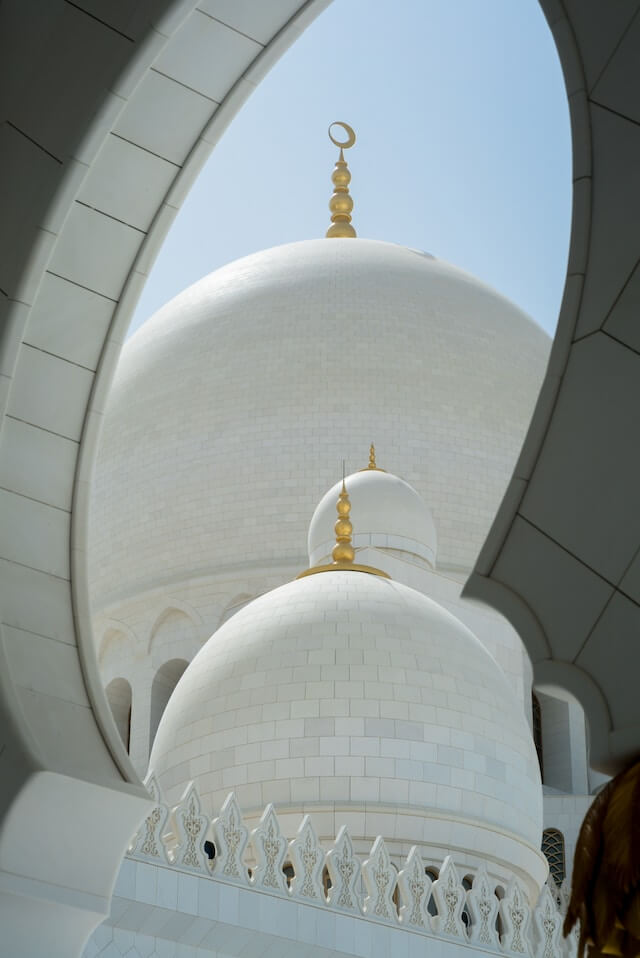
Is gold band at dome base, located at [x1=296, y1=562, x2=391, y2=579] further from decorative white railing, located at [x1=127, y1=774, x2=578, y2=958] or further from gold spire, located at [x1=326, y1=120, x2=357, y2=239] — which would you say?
gold spire, located at [x1=326, y1=120, x2=357, y2=239]

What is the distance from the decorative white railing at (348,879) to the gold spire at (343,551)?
5.11 meters

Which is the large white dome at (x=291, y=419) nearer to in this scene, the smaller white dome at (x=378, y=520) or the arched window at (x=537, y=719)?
the arched window at (x=537, y=719)

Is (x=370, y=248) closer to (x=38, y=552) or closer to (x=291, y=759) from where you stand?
(x=291, y=759)

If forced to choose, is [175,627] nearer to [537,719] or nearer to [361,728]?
[537,719]

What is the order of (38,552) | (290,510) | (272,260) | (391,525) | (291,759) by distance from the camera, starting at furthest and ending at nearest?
(272,260), (290,510), (391,525), (291,759), (38,552)

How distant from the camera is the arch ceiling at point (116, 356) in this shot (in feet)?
12.9

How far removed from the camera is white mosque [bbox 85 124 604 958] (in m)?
14.9

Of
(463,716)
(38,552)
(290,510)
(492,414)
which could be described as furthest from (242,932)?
(492,414)

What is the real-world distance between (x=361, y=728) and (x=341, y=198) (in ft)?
59.8

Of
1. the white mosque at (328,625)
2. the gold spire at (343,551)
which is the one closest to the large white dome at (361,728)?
the white mosque at (328,625)

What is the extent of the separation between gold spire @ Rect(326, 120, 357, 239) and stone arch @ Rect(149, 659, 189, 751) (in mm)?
10367

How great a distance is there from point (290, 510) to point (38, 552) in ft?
70.0

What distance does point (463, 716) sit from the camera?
59.5 feet

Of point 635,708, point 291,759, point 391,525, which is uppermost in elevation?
point 391,525
